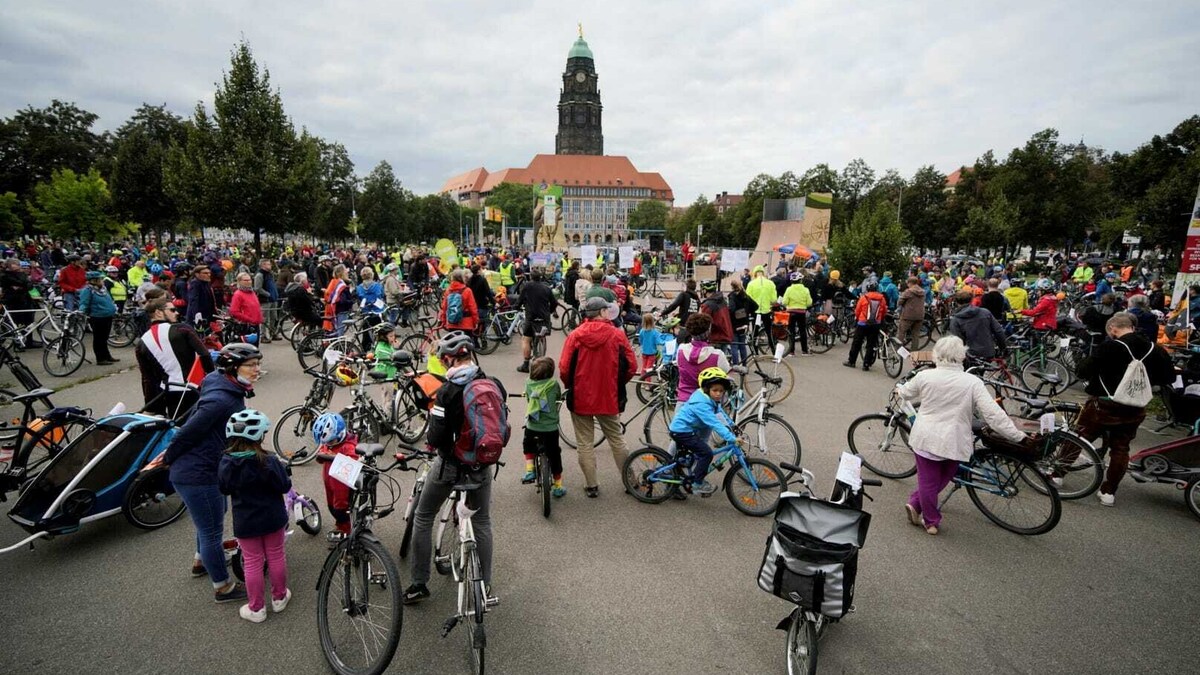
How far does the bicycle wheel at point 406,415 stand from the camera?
6250 mm

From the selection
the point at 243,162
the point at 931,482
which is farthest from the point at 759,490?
the point at 243,162

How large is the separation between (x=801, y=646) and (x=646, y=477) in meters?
2.19

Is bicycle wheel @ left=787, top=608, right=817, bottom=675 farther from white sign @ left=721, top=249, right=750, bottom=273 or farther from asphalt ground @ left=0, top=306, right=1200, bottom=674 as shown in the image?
white sign @ left=721, top=249, right=750, bottom=273

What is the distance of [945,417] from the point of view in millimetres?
4215

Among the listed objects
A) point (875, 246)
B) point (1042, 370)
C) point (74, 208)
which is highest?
point (74, 208)

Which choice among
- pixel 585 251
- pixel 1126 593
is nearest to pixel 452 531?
pixel 1126 593

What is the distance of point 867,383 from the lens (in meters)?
9.62

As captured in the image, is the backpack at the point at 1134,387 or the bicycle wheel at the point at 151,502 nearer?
the bicycle wheel at the point at 151,502

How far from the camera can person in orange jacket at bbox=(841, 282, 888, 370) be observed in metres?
10.1

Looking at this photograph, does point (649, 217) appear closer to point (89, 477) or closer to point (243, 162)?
point (243, 162)

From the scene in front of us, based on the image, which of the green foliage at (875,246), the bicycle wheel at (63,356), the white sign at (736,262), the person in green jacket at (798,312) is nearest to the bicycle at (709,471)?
the person in green jacket at (798,312)

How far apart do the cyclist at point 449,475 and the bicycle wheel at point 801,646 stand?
1.77 m

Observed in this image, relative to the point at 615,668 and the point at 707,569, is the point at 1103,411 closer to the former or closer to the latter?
the point at 707,569

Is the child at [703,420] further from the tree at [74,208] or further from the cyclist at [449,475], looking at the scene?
the tree at [74,208]
